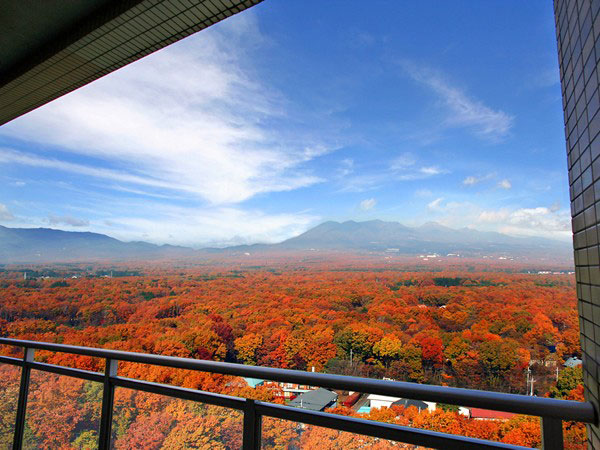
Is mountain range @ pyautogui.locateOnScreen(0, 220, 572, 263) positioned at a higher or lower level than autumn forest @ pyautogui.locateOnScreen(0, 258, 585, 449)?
higher

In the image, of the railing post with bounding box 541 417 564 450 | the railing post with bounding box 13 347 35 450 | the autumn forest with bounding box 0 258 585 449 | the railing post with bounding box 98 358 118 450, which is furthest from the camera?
the autumn forest with bounding box 0 258 585 449

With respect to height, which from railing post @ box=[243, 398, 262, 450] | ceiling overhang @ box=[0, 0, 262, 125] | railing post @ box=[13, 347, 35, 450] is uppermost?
ceiling overhang @ box=[0, 0, 262, 125]

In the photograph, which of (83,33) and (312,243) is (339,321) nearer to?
(83,33)

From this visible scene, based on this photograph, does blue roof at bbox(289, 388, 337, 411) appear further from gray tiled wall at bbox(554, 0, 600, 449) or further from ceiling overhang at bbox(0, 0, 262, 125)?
ceiling overhang at bbox(0, 0, 262, 125)

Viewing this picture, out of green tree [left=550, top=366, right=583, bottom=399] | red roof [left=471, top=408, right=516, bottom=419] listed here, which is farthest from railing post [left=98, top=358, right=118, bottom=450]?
green tree [left=550, top=366, right=583, bottom=399]

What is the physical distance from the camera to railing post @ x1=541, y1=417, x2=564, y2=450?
0.89 meters

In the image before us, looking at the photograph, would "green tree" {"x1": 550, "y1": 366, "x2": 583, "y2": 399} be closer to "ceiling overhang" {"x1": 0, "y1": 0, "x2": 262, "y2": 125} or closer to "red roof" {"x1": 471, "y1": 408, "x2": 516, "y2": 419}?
"red roof" {"x1": 471, "y1": 408, "x2": 516, "y2": 419}

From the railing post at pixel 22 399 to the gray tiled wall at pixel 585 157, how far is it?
2.91 meters

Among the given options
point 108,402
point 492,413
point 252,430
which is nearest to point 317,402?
point 252,430

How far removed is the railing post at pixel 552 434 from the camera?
0.89 metres

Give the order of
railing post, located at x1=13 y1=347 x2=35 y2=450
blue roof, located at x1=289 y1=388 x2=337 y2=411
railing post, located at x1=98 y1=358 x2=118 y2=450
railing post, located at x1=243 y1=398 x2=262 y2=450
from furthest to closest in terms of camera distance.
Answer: railing post, located at x1=13 y1=347 x2=35 y2=450 < railing post, located at x1=98 y1=358 x2=118 y2=450 < railing post, located at x1=243 y1=398 x2=262 y2=450 < blue roof, located at x1=289 y1=388 x2=337 y2=411

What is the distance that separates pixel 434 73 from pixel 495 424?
1709 inches

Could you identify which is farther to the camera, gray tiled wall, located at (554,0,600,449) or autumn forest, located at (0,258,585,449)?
autumn forest, located at (0,258,585,449)

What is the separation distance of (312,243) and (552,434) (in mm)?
59685
